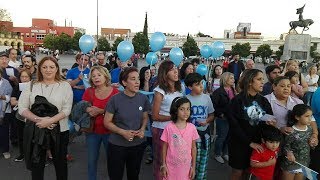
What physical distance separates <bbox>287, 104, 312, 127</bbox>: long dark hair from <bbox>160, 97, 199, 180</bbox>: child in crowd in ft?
3.77

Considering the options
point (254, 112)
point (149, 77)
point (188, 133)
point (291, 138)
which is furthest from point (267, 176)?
point (149, 77)

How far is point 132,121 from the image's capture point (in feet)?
10.7

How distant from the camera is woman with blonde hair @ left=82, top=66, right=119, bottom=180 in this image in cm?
361

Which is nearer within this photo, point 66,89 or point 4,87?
point 66,89

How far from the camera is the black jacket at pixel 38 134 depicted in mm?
3158

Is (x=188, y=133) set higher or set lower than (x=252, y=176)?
higher

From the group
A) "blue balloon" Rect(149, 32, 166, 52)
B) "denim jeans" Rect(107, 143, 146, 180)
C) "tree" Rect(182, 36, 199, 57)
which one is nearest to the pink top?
"denim jeans" Rect(107, 143, 146, 180)

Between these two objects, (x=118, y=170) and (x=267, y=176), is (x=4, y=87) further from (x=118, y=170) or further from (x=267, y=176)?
(x=267, y=176)

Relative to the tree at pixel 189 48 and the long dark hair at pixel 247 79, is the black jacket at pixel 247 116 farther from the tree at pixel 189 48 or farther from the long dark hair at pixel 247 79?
the tree at pixel 189 48

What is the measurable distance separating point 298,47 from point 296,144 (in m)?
24.4

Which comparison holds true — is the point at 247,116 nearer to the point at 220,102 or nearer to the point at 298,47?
the point at 220,102

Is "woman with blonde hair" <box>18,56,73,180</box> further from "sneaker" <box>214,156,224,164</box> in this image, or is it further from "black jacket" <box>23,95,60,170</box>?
"sneaker" <box>214,156,224,164</box>

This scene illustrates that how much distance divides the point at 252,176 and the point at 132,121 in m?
1.56

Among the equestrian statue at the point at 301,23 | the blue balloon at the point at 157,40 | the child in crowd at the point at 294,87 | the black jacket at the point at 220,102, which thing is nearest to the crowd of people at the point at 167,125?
the child in crowd at the point at 294,87
